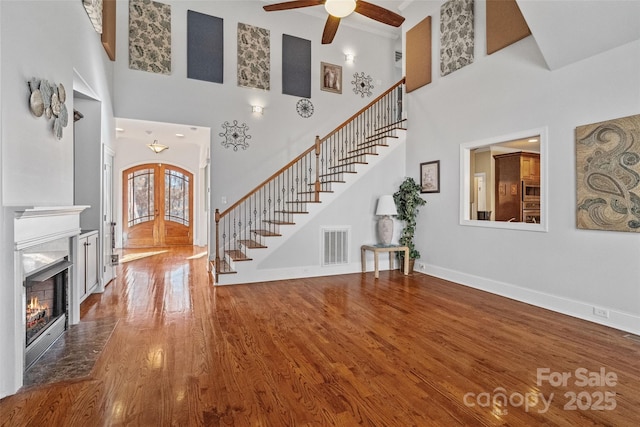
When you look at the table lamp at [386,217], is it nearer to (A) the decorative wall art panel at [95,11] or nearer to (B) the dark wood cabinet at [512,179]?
(B) the dark wood cabinet at [512,179]

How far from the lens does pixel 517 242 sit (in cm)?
424

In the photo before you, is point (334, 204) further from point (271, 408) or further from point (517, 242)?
point (271, 408)

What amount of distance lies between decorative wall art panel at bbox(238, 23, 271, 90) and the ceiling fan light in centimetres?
328

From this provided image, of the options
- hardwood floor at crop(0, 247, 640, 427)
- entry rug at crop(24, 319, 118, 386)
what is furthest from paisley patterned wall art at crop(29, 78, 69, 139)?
hardwood floor at crop(0, 247, 640, 427)

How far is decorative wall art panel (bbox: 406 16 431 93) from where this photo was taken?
228 inches

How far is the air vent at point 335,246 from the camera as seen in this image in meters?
5.66

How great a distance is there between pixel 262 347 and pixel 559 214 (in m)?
3.71

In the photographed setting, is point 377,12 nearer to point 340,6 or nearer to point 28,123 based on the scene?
point 340,6

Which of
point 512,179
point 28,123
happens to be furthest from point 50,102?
point 512,179

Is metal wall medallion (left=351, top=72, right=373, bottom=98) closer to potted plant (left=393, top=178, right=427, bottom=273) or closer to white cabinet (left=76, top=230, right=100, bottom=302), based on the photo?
potted plant (left=393, top=178, right=427, bottom=273)

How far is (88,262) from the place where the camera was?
4.13 metres

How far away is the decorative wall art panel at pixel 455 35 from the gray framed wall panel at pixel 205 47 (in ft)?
13.6

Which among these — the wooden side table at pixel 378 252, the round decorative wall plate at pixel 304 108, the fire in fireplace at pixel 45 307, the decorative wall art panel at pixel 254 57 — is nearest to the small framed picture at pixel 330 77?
the round decorative wall plate at pixel 304 108

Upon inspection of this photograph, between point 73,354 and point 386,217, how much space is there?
4.71 meters
